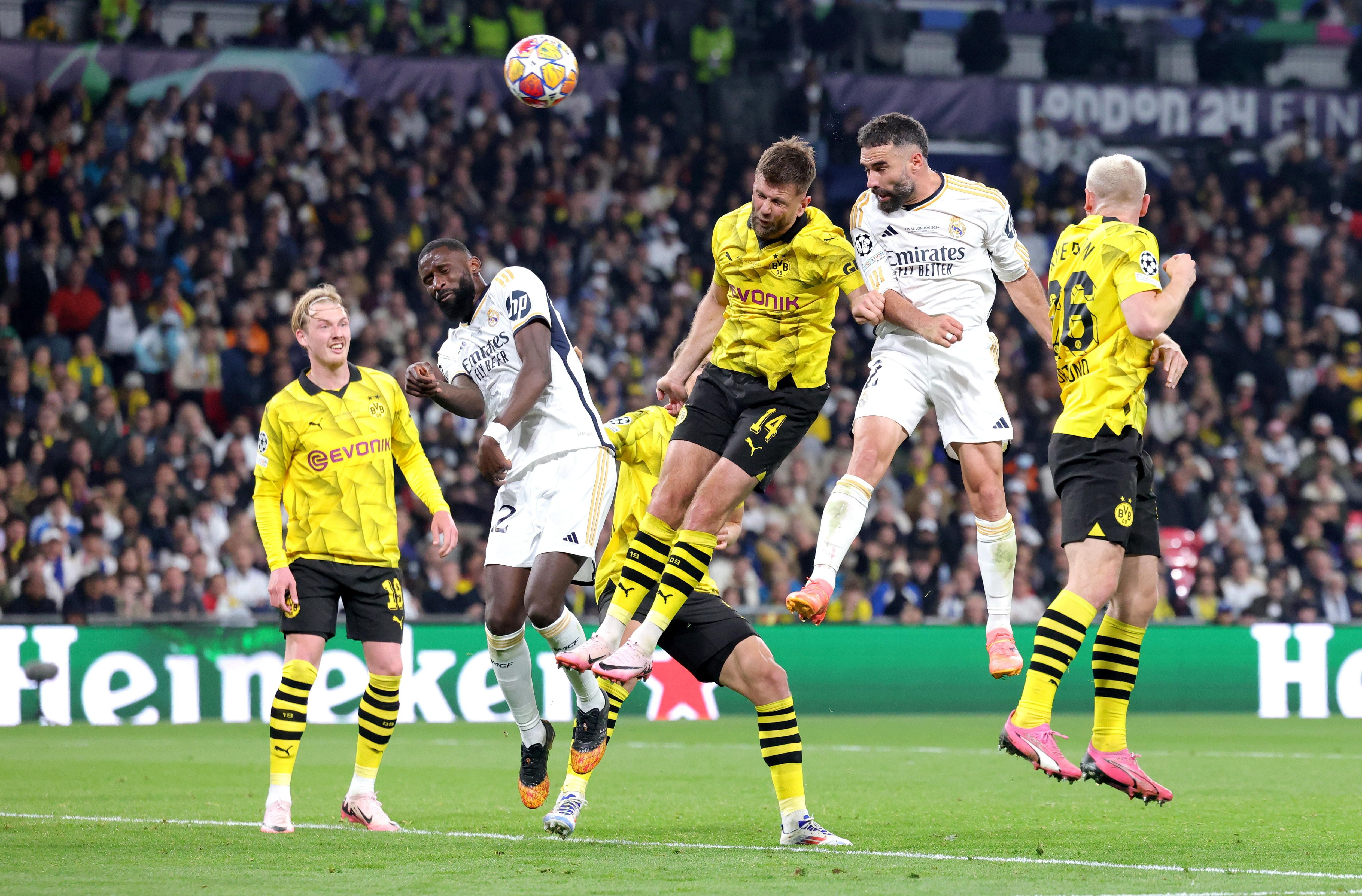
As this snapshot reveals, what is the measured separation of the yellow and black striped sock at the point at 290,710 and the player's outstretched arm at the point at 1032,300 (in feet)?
12.8

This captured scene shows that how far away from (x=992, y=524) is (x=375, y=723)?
10.8 ft

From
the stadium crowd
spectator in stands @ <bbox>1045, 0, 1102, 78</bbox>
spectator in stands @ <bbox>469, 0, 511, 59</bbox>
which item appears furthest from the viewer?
spectator in stands @ <bbox>1045, 0, 1102, 78</bbox>

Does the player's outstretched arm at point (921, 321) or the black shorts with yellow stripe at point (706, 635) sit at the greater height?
the player's outstretched arm at point (921, 321)

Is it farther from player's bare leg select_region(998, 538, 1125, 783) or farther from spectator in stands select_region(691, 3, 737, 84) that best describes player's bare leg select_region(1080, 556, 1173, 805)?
spectator in stands select_region(691, 3, 737, 84)

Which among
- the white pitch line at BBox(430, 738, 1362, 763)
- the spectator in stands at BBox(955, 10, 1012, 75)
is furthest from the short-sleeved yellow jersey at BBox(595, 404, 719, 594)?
the spectator in stands at BBox(955, 10, 1012, 75)

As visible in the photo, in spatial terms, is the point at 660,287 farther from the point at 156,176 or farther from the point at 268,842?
the point at 268,842

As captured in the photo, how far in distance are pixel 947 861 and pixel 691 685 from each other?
34.7 ft

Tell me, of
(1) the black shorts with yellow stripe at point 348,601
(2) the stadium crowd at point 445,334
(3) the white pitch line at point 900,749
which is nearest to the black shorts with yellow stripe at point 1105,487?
(1) the black shorts with yellow stripe at point 348,601

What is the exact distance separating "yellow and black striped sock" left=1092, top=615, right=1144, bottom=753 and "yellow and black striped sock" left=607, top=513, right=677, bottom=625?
2029mm

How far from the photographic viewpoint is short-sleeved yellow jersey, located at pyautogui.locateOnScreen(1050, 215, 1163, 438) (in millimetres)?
7816

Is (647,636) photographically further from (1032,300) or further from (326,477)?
(1032,300)

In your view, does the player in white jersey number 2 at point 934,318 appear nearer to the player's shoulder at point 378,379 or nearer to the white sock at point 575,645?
the white sock at point 575,645

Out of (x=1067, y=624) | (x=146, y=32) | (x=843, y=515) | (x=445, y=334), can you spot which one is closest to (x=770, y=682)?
(x=843, y=515)

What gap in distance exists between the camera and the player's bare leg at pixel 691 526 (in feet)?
25.2
